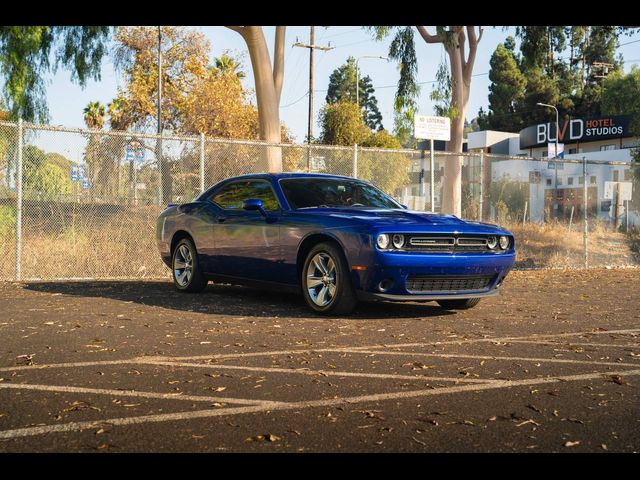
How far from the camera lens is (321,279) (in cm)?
851

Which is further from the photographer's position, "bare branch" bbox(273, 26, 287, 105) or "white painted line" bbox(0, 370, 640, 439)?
"bare branch" bbox(273, 26, 287, 105)

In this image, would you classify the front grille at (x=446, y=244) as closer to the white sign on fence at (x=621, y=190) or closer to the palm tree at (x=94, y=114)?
the white sign on fence at (x=621, y=190)

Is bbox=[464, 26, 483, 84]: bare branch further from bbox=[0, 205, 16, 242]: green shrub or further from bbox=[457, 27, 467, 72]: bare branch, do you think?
bbox=[0, 205, 16, 242]: green shrub

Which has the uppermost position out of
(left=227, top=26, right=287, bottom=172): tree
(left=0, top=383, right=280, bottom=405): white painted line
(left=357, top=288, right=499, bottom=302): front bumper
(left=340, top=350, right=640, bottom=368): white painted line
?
(left=227, top=26, right=287, bottom=172): tree

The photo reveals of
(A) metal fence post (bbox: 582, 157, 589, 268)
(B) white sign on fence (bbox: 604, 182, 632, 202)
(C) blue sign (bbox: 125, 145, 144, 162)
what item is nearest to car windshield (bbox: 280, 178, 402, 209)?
(C) blue sign (bbox: 125, 145, 144, 162)

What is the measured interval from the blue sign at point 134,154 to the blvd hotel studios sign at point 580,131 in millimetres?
45106

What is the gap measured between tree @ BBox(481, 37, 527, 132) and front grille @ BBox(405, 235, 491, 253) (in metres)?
71.5

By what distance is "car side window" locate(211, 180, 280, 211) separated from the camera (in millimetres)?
9578

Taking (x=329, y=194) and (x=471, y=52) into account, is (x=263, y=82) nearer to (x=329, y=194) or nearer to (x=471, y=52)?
(x=471, y=52)

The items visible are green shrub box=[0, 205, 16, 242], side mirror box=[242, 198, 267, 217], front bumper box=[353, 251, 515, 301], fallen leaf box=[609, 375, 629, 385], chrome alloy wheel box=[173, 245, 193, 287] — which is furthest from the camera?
green shrub box=[0, 205, 16, 242]

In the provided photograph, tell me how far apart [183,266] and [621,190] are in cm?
1049

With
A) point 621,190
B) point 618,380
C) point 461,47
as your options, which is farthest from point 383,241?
point 461,47

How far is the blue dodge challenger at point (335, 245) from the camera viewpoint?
26.5 feet
